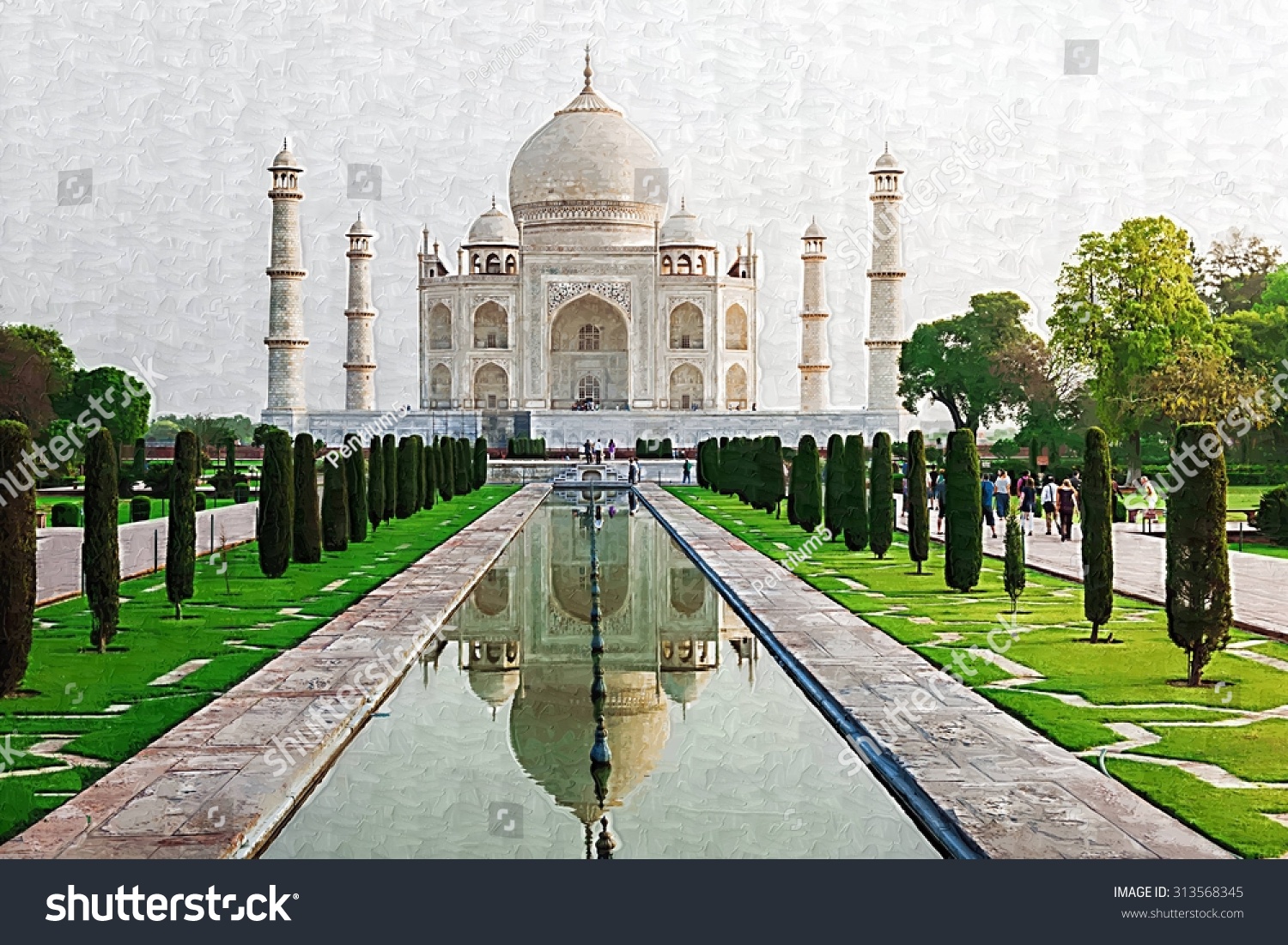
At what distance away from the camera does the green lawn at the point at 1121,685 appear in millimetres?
4609

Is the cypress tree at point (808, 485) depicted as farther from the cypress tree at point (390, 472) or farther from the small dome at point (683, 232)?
the small dome at point (683, 232)

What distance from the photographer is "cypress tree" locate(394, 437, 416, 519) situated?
57.2ft

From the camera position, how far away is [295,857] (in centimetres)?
419

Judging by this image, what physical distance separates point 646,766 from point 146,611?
4.69 meters

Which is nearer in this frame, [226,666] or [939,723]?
[939,723]

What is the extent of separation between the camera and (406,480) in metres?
17.6

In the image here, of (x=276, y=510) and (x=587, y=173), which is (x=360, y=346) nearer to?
(x=587, y=173)

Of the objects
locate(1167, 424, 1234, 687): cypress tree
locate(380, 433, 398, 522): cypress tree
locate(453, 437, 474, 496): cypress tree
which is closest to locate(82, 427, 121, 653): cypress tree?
locate(1167, 424, 1234, 687): cypress tree

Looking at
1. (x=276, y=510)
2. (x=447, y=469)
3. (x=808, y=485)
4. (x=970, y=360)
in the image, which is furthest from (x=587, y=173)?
(x=276, y=510)

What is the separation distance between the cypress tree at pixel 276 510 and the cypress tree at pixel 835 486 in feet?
16.6

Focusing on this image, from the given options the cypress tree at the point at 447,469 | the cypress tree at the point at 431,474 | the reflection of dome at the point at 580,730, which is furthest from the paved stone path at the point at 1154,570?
the cypress tree at the point at 447,469
